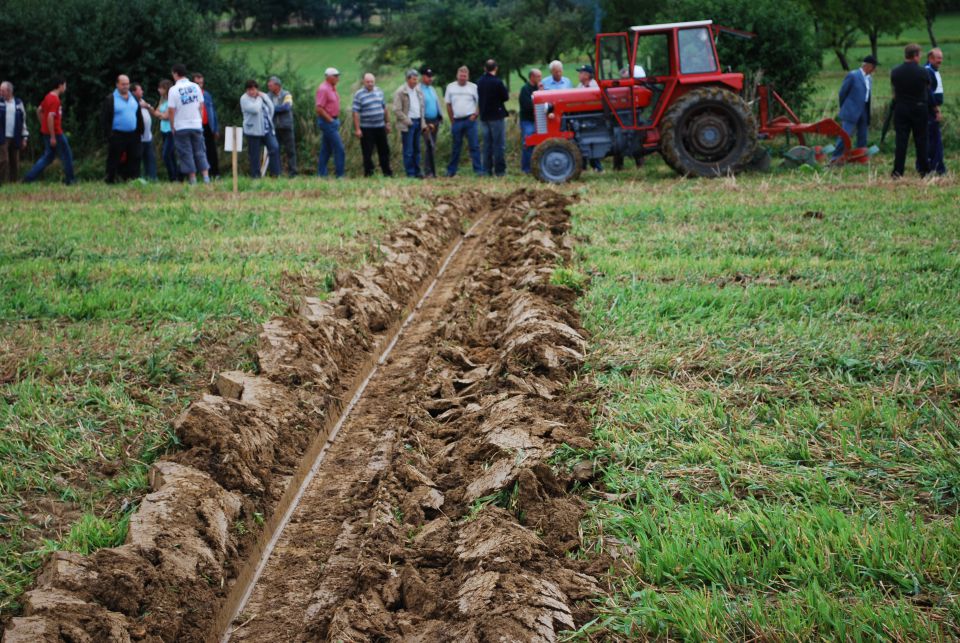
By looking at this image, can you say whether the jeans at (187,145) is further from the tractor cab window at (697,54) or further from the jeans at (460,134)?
the tractor cab window at (697,54)

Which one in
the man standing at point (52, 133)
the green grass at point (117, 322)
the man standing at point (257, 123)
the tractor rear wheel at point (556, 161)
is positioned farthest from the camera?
the man standing at point (257, 123)

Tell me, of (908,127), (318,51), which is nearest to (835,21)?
(318,51)

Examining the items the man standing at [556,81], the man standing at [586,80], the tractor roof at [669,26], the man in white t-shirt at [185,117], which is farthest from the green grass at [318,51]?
the tractor roof at [669,26]

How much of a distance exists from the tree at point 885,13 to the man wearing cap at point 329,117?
32.9 metres

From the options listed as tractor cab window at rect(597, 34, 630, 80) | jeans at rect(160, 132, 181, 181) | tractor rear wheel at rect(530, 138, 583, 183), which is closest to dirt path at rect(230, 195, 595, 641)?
tractor rear wheel at rect(530, 138, 583, 183)

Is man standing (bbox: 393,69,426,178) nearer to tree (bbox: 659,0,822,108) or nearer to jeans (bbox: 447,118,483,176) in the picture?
jeans (bbox: 447,118,483,176)

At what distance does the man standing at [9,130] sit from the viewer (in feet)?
48.5

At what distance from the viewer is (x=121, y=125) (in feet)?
47.6

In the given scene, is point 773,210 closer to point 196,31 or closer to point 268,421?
point 268,421

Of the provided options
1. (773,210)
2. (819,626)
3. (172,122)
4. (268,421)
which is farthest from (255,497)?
(172,122)

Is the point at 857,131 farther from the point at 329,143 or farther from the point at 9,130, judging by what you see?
the point at 9,130

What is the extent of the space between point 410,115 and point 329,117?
130 centimetres

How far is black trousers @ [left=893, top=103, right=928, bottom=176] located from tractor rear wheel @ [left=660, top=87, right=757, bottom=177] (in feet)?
6.64

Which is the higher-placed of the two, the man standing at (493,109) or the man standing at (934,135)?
the man standing at (493,109)
